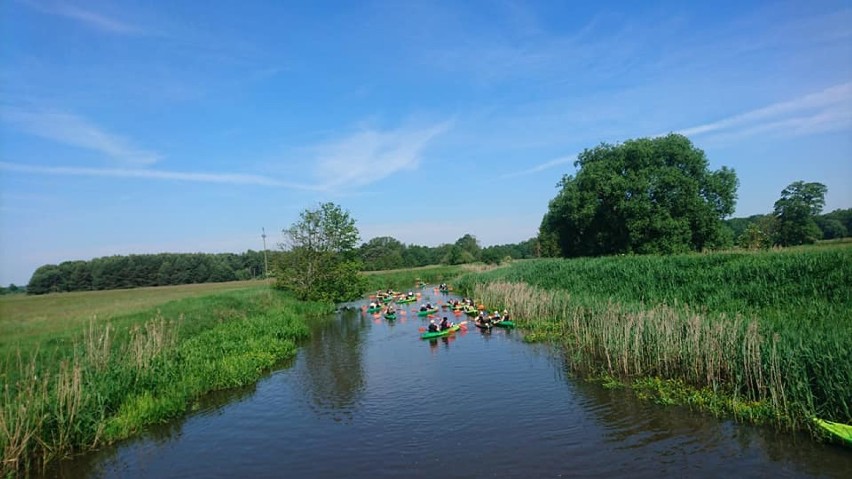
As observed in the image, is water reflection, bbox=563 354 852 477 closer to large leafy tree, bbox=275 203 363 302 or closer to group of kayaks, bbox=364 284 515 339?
group of kayaks, bbox=364 284 515 339

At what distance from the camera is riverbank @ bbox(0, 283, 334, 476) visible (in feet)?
34.5

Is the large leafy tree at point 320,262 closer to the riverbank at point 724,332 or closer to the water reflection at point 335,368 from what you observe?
the water reflection at point 335,368

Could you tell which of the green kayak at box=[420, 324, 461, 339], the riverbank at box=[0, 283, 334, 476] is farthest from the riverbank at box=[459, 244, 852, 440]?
the riverbank at box=[0, 283, 334, 476]

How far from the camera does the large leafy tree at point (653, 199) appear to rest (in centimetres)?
4244

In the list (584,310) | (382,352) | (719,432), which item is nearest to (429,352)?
(382,352)

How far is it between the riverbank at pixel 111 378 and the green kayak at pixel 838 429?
15.6 meters

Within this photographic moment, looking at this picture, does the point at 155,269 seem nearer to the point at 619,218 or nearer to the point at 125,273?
the point at 125,273

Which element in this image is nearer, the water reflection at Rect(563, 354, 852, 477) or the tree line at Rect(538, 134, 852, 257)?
the water reflection at Rect(563, 354, 852, 477)

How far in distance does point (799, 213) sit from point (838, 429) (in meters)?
67.9

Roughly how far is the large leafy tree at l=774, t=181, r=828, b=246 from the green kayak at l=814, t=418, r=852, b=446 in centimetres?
6512

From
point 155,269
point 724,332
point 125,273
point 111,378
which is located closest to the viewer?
point 724,332

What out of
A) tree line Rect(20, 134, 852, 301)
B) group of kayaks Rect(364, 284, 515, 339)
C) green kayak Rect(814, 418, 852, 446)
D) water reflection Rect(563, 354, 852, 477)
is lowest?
water reflection Rect(563, 354, 852, 477)

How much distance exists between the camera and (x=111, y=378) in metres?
13.0

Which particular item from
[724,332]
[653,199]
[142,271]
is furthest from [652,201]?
[142,271]
